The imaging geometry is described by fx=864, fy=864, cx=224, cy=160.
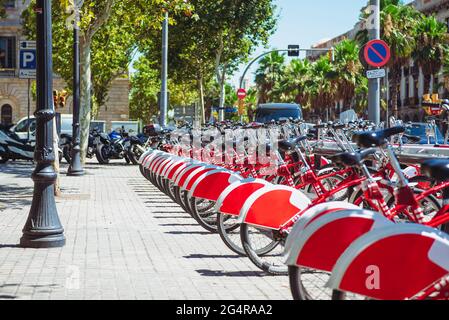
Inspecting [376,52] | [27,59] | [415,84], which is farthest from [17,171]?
[415,84]

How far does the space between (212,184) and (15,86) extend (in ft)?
190

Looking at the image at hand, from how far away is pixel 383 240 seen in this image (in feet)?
13.3

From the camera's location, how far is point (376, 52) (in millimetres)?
14852

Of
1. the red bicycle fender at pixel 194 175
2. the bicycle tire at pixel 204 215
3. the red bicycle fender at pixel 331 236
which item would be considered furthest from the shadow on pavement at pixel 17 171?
the red bicycle fender at pixel 331 236

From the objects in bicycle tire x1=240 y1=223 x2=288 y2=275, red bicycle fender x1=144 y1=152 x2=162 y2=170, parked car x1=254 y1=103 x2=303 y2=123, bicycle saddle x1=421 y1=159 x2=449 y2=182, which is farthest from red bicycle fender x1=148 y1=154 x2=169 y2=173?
parked car x1=254 y1=103 x2=303 y2=123

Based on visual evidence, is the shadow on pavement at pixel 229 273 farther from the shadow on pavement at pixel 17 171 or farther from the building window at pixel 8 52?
the building window at pixel 8 52

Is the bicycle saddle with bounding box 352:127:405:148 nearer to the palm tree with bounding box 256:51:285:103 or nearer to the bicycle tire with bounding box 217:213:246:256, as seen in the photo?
the bicycle tire with bounding box 217:213:246:256

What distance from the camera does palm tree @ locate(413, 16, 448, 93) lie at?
2015 inches

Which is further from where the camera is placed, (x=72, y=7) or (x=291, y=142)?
(x=72, y=7)

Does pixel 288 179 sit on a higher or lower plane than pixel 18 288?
higher

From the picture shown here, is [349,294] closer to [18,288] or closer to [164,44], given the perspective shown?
[18,288]

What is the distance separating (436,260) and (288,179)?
477cm

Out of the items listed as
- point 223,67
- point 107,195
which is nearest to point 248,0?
point 223,67

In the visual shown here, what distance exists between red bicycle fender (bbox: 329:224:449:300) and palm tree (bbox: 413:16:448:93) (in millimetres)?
48210
